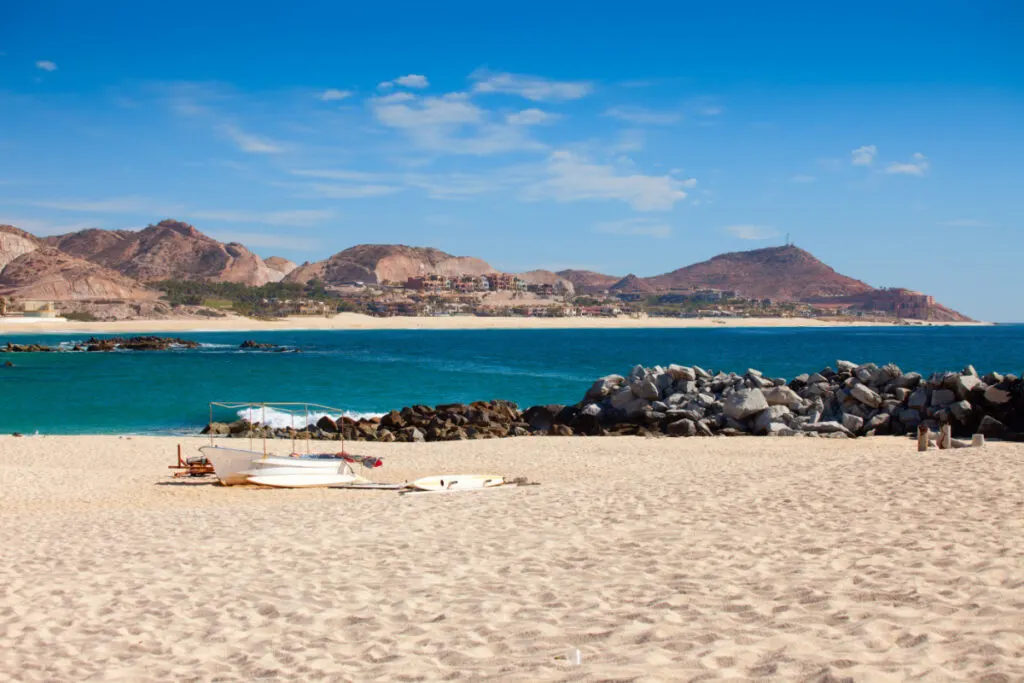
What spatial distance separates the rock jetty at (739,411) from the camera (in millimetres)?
22766

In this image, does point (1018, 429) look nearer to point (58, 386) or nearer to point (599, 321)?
point (58, 386)

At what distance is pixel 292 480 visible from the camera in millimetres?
16828

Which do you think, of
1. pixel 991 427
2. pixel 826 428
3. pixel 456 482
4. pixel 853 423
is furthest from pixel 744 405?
pixel 456 482

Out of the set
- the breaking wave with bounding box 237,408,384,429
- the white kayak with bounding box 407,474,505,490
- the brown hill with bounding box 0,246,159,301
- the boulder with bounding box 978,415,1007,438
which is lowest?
the breaking wave with bounding box 237,408,384,429

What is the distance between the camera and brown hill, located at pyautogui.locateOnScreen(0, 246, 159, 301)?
17912 centimetres

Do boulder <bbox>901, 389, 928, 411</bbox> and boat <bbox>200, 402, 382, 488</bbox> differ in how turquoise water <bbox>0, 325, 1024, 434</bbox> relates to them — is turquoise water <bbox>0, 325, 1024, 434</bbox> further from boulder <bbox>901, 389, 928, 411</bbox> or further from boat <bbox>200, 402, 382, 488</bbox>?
boulder <bbox>901, 389, 928, 411</bbox>

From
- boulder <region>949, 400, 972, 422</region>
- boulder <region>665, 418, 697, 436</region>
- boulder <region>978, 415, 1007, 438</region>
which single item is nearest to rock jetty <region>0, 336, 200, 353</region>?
boulder <region>665, 418, 697, 436</region>

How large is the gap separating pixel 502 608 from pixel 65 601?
4.18 m

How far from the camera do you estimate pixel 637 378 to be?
30.1 metres

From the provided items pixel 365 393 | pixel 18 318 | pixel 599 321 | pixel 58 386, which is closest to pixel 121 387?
pixel 58 386

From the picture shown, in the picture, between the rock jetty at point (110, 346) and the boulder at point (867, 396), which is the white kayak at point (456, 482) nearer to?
the boulder at point (867, 396)

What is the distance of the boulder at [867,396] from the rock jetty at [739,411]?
3 centimetres

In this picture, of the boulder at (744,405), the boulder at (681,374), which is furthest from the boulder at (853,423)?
the boulder at (681,374)

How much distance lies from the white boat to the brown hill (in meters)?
176
